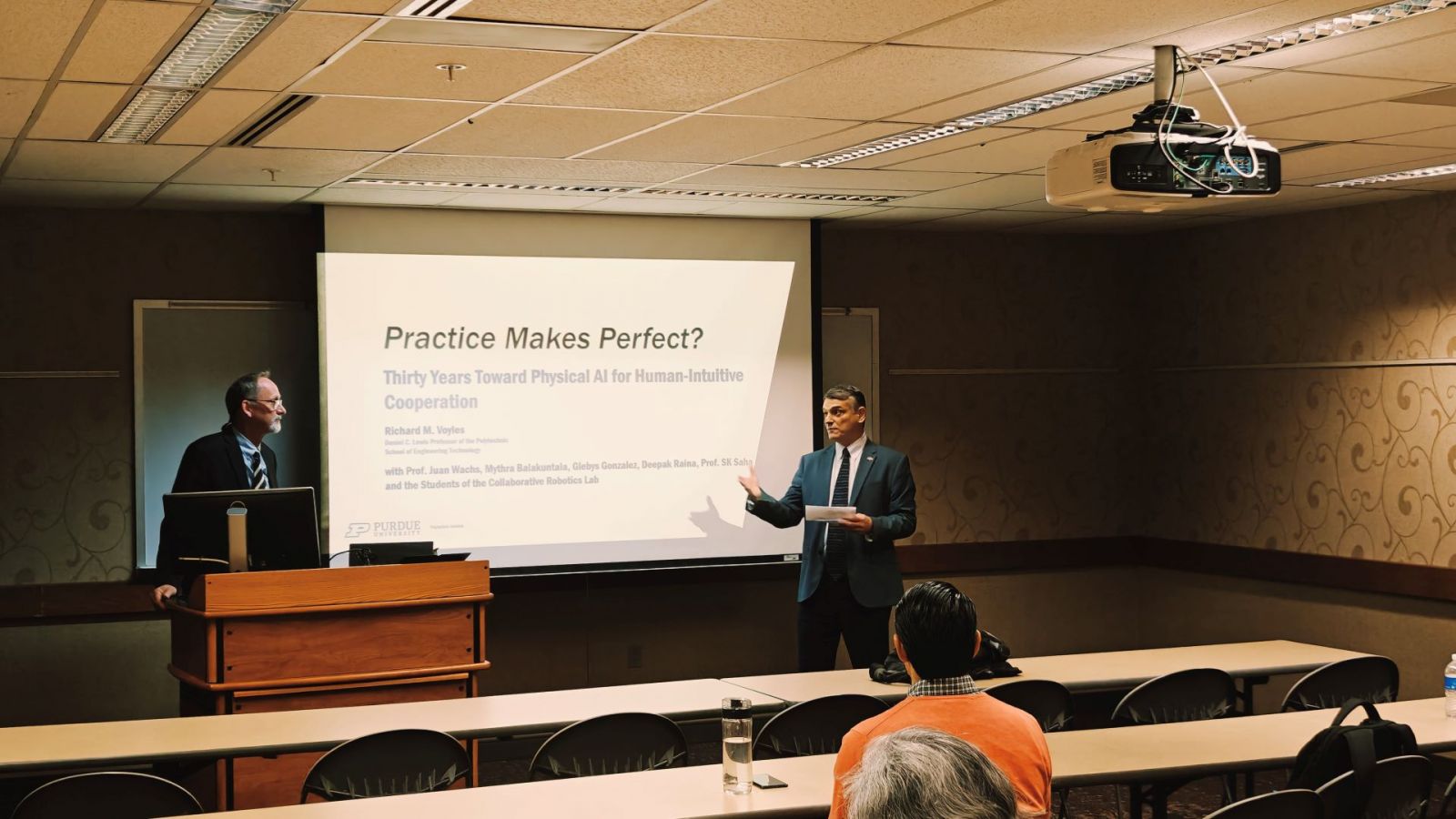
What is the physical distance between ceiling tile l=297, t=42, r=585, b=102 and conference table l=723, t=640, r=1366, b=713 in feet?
7.74

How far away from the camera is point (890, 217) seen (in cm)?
866

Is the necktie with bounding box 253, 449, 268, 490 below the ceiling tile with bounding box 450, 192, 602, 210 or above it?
below

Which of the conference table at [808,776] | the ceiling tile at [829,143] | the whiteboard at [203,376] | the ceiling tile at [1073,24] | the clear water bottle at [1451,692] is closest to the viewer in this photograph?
the conference table at [808,776]

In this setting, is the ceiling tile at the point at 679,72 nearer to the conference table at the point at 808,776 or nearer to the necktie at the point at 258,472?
the conference table at the point at 808,776

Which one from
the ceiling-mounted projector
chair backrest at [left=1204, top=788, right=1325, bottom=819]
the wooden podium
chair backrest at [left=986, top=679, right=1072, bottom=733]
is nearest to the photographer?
chair backrest at [left=1204, top=788, right=1325, bottom=819]

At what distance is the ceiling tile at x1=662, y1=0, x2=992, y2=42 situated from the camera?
389cm

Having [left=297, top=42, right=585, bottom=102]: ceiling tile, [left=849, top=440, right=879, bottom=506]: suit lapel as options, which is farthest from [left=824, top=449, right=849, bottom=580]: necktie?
[left=297, top=42, right=585, bottom=102]: ceiling tile

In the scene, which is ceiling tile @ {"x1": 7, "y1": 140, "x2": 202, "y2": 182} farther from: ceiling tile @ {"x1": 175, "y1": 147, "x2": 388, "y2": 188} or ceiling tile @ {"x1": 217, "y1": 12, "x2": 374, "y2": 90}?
ceiling tile @ {"x1": 217, "y1": 12, "x2": 374, "y2": 90}

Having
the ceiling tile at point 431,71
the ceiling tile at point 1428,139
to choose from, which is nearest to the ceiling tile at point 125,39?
the ceiling tile at point 431,71

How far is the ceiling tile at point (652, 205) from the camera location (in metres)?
7.71

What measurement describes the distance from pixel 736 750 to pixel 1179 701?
2.11 meters

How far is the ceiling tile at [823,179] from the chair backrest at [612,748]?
298cm

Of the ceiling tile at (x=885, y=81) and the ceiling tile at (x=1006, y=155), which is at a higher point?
the ceiling tile at (x=1006, y=155)

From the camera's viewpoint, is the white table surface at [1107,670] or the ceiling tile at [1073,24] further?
the white table surface at [1107,670]
